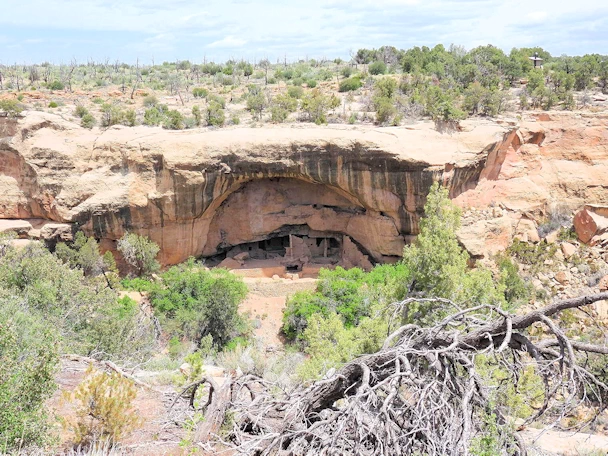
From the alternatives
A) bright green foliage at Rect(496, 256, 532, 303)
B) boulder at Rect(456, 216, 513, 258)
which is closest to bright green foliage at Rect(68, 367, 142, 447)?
bright green foliage at Rect(496, 256, 532, 303)

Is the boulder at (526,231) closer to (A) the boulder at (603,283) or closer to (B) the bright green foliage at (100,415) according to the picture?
(A) the boulder at (603,283)

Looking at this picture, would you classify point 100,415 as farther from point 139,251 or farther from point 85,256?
point 139,251

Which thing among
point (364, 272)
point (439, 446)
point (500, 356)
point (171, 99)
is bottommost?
point (364, 272)

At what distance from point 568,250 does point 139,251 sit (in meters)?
13.4

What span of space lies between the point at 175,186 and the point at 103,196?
2.28 metres

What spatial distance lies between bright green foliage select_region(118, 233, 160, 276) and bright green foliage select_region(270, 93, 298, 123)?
6.38m

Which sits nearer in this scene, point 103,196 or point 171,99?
point 103,196

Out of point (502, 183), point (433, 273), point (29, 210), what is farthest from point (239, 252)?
point (433, 273)

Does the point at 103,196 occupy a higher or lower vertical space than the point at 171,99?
lower

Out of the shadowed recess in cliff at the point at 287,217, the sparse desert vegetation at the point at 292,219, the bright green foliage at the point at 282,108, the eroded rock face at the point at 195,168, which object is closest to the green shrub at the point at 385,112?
the sparse desert vegetation at the point at 292,219

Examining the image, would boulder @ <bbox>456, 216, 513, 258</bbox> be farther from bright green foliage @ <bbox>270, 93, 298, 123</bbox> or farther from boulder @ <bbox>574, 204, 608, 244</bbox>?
bright green foliage @ <bbox>270, 93, 298, 123</bbox>

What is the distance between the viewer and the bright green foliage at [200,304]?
14906 mm

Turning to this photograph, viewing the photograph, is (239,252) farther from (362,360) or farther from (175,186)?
(362,360)

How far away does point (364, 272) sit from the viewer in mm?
17812
